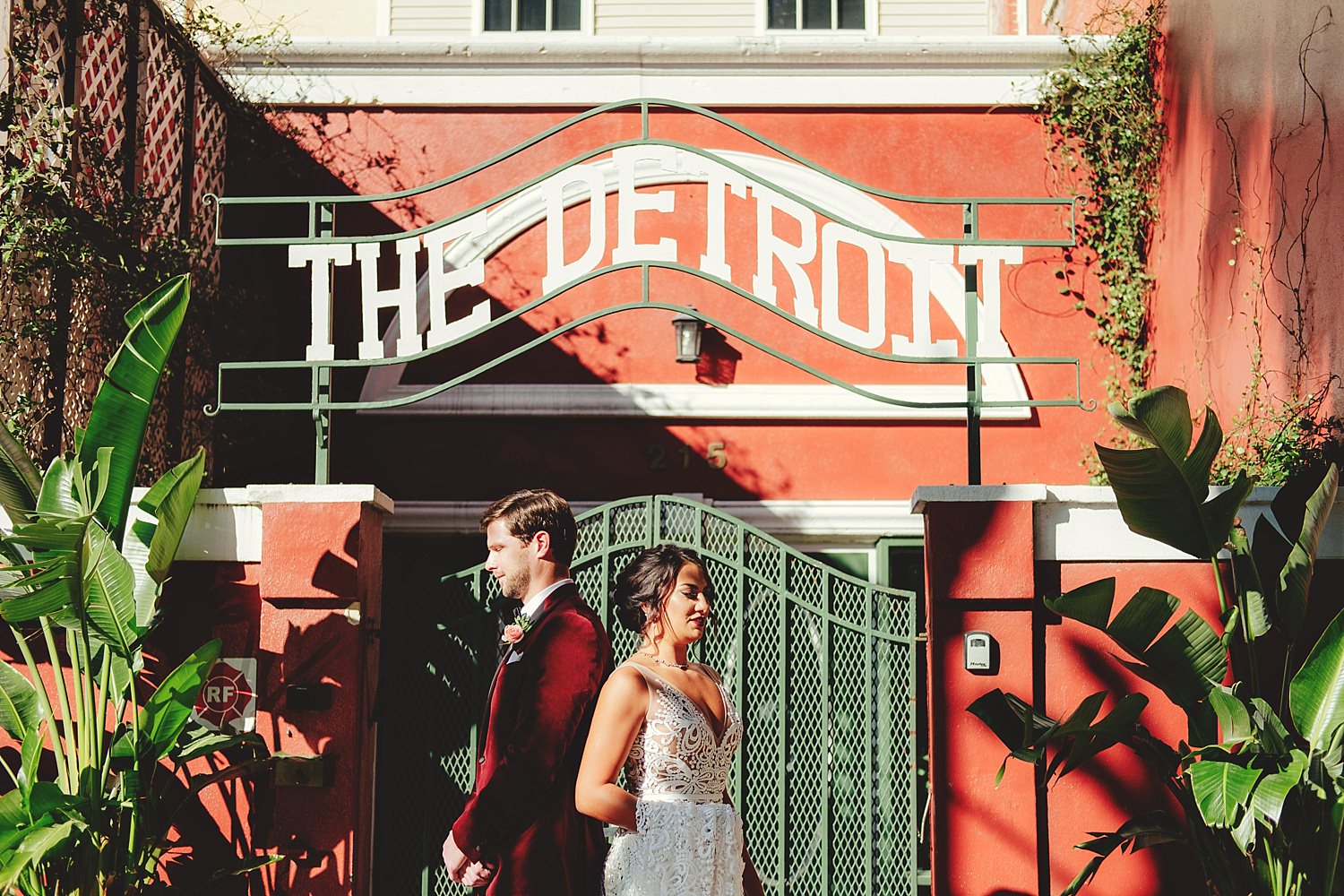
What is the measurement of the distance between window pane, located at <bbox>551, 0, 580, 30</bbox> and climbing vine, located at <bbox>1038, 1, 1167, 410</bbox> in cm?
386

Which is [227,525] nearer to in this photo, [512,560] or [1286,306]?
[512,560]

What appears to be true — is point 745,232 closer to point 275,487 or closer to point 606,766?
point 275,487

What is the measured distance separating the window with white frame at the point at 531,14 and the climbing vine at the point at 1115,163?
3899 mm

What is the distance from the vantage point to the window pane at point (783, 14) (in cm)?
1131

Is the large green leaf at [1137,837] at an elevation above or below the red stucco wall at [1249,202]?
below

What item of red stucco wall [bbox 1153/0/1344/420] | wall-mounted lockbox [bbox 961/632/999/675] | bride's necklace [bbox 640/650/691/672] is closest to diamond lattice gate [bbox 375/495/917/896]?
wall-mounted lockbox [bbox 961/632/999/675]

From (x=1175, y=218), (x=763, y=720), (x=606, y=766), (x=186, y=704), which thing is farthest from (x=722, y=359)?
(x=606, y=766)

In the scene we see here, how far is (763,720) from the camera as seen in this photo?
630 centimetres

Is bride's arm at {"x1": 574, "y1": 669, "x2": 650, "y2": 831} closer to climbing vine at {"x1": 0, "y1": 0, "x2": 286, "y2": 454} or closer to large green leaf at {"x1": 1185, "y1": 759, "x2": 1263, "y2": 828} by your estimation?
large green leaf at {"x1": 1185, "y1": 759, "x2": 1263, "y2": 828}

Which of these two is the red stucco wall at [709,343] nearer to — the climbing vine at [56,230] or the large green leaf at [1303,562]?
the climbing vine at [56,230]

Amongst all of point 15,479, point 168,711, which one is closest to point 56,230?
point 15,479

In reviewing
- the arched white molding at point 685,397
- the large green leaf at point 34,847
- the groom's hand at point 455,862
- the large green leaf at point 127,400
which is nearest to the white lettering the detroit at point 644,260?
the large green leaf at point 127,400

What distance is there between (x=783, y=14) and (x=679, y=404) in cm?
388

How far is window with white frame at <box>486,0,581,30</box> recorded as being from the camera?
1102cm
